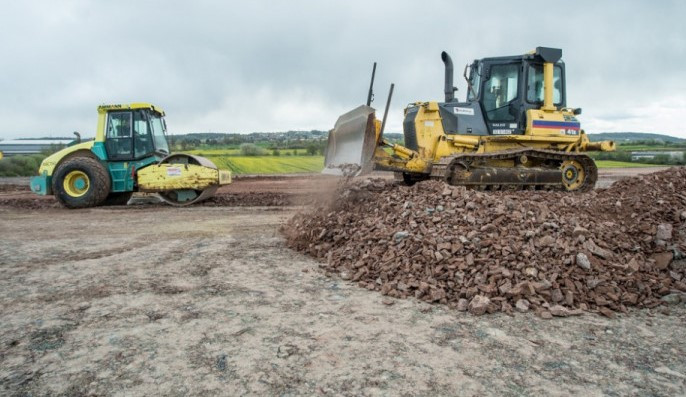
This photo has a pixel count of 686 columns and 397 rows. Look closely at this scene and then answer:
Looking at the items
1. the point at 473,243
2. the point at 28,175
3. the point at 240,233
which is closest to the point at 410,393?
the point at 473,243

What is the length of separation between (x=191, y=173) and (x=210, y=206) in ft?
3.19

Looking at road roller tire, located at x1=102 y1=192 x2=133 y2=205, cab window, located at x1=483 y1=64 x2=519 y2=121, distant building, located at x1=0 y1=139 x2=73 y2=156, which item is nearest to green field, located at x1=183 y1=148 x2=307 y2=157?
distant building, located at x1=0 y1=139 x2=73 y2=156

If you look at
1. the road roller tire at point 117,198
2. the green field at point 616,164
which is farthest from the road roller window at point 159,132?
the green field at point 616,164

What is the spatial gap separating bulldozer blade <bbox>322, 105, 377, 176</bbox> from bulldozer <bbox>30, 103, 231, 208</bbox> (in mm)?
3882

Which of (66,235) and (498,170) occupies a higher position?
(498,170)

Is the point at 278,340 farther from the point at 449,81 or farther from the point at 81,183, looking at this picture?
the point at 81,183

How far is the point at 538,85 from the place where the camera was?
10.4 meters

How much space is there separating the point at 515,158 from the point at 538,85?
65.0 inches

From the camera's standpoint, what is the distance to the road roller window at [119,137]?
38.5 feet

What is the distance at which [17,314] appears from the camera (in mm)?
4246

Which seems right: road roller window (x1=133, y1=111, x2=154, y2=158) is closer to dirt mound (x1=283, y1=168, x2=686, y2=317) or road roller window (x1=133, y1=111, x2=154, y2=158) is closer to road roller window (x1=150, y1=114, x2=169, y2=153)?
road roller window (x1=150, y1=114, x2=169, y2=153)

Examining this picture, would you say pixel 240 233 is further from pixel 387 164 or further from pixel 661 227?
pixel 661 227

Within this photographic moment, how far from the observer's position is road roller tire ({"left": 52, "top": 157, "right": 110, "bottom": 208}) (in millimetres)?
11594

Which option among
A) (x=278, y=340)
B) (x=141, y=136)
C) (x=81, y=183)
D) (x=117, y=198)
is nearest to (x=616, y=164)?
(x=141, y=136)
